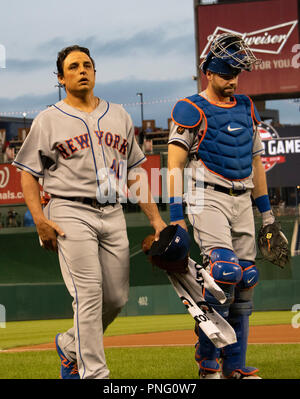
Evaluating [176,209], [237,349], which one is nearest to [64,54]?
[176,209]

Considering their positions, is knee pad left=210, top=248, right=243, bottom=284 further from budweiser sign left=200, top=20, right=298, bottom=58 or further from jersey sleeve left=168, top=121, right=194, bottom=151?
budweiser sign left=200, top=20, right=298, bottom=58

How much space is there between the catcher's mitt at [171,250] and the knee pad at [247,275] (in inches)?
17.0

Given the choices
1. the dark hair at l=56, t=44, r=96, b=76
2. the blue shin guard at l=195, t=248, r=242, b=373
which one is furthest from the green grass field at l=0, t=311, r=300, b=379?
the dark hair at l=56, t=44, r=96, b=76

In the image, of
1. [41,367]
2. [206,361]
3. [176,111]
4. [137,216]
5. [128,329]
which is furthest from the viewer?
[137,216]

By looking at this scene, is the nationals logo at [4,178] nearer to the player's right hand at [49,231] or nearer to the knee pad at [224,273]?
the knee pad at [224,273]

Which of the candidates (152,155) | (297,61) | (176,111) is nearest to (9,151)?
(152,155)

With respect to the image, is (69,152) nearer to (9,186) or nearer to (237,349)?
(237,349)

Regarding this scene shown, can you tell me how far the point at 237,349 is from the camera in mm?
4578

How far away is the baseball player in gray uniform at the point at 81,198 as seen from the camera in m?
4.05

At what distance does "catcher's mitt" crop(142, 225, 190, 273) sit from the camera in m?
4.39

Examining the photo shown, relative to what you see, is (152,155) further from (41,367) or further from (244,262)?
(244,262)

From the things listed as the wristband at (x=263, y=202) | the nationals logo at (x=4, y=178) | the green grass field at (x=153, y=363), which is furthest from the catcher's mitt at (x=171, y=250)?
the nationals logo at (x=4, y=178)

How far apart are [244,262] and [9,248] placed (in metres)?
22.5

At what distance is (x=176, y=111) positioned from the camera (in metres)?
4.88
